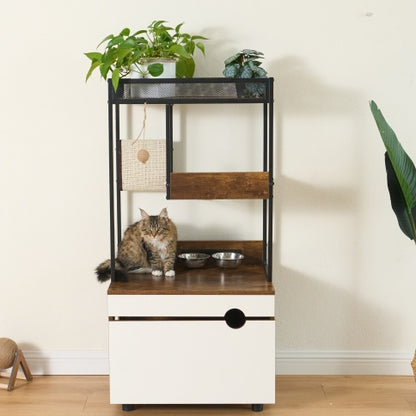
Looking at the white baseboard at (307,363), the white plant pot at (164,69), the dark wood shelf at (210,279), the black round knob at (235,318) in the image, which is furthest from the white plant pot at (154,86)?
the white baseboard at (307,363)

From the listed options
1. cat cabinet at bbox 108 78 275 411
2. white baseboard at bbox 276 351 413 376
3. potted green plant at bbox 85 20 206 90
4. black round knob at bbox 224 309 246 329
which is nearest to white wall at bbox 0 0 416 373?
white baseboard at bbox 276 351 413 376

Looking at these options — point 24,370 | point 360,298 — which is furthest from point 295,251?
point 24,370

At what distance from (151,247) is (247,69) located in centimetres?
81

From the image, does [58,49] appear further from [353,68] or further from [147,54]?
[353,68]

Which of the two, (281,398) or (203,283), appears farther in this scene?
(281,398)

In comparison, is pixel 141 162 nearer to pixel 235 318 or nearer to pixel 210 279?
pixel 210 279

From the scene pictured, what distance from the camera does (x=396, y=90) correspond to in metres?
2.93

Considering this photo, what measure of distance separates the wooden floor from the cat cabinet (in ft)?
0.34

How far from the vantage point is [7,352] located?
2.88 metres

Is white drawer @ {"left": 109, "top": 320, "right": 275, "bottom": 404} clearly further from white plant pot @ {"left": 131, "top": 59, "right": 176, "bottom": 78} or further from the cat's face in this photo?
white plant pot @ {"left": 131, "top": 59, "right": 176, "bottom": 78}

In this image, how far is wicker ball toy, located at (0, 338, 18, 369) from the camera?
2861 mm

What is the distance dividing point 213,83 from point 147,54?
29 cm

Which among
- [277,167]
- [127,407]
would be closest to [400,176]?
[277,167]

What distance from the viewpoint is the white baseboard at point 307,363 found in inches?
120
